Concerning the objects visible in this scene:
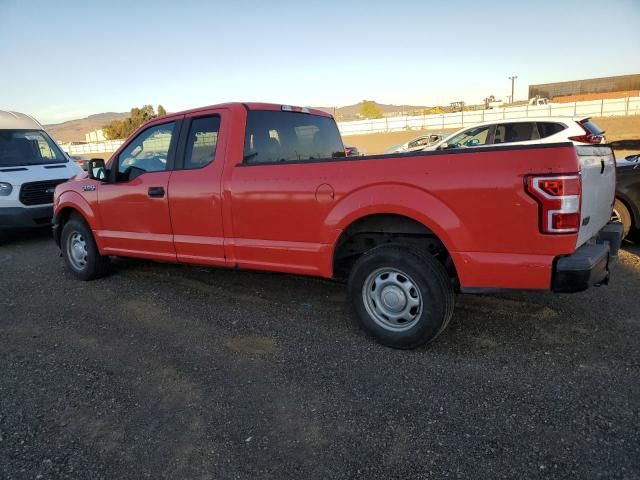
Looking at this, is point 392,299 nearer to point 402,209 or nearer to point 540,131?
point 402,209

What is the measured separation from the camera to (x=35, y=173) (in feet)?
28.3

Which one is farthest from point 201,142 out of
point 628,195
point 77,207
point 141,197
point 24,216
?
point 24,216

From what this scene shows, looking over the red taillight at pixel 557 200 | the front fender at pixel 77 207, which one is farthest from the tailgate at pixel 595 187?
the front fender at pixel 77 207

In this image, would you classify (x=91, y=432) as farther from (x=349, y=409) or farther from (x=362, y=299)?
(x=362, y=299)

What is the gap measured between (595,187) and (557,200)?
27.9 inches

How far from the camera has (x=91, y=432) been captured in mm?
2783

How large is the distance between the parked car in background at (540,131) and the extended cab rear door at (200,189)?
6034 millimetres

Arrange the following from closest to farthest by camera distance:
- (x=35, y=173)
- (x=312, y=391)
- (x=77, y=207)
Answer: (x=312, y=391) < (x=77, y=207) < (x=35, y=173)

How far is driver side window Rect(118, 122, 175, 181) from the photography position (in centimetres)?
491

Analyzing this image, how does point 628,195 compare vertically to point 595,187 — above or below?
below

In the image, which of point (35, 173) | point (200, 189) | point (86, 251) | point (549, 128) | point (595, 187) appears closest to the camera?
point (595, 187)

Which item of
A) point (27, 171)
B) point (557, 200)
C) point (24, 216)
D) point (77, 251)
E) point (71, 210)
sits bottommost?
point (77, 251)

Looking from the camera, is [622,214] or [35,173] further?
[35,173]

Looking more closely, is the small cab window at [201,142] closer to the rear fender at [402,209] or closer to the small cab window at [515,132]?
the rear fender at [402,209]
